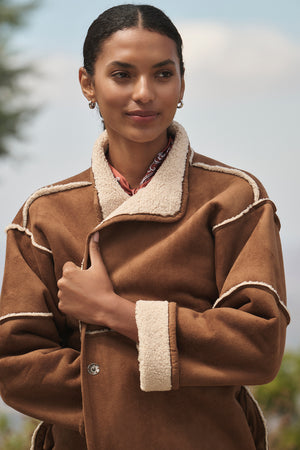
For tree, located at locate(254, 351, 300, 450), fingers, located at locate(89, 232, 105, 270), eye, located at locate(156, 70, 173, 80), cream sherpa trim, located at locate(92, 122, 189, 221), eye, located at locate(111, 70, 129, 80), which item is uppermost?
eye, located at locate(111, 70, 129, 80)

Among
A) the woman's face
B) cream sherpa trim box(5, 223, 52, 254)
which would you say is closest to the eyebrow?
the woman's face

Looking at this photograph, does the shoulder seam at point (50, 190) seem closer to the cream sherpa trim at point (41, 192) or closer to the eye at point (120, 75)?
the cream sherpa trim at point (41, 192)

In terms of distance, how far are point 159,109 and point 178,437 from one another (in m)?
0.86

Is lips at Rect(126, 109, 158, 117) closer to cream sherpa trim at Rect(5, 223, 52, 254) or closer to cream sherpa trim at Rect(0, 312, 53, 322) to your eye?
cream sherpa trim at Rect(5, 223, 52, 254)

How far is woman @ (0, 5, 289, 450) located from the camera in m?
1.76

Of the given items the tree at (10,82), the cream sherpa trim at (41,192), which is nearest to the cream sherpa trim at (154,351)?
the cream sherpa trim at (41,192)

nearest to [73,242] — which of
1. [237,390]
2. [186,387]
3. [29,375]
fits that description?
[29,375]

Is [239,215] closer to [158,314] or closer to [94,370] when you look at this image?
[158,314]

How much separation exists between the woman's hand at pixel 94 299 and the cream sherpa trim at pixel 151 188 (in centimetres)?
11

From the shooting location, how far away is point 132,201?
1891 millimetres

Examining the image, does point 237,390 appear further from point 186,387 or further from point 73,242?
point 73,242

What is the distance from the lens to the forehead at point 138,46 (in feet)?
5.89

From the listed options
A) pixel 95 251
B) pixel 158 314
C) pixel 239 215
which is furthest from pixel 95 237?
pixel 239 215

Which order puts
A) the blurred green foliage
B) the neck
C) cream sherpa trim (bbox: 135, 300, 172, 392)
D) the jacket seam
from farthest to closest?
the blurred green foliage
the neck
the jacket seam
cream sherpa trim (bbox: 135, 300, 172, 392)
